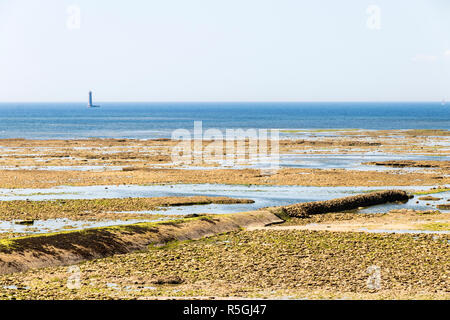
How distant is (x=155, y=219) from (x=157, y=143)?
7178cm

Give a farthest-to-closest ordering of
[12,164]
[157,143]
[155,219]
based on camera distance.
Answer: [157,143], [12,164], [155,219]

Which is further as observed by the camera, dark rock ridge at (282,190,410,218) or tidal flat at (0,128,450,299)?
dark rock ridge at (282,190,410,218)

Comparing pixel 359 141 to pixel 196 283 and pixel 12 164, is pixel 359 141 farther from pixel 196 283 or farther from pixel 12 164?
pixel 196 283

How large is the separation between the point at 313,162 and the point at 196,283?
55.1 metres

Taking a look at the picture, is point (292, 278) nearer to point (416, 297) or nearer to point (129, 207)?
point (416, 297)

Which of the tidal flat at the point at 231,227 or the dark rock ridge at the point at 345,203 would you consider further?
the dark rock ridge at the point at 345,203

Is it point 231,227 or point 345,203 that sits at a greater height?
point 231,227

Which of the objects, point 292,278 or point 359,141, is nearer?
point 292,278

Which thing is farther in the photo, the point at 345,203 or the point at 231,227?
the point at 345,203

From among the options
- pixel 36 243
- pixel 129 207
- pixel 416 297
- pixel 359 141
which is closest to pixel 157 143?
pixel 359 141

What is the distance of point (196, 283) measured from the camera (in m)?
26.8
